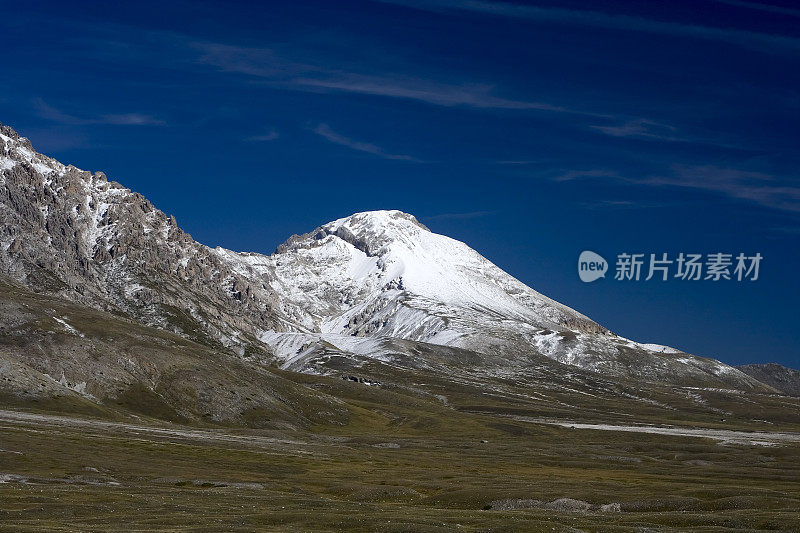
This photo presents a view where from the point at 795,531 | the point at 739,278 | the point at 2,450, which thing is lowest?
the point at 2,450

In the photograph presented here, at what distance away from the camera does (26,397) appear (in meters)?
199

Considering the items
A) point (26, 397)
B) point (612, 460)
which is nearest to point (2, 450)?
point (26, 397)

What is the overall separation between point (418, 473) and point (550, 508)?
1680 inches

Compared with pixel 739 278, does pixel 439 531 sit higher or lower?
lower

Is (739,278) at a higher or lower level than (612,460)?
higher

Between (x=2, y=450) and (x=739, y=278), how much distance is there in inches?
5593

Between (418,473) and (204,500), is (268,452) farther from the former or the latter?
(204,500)

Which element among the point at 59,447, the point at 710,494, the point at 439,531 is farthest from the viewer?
the point at 59,447

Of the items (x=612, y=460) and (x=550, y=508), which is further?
(x=612, y=460)

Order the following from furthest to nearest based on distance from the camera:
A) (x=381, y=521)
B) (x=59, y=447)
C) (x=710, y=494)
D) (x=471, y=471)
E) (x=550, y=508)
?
(x=471, y=471) < (x=59, y=447) < (x=710, y=494) < (x=550, y=508) < (x=381, y=521)

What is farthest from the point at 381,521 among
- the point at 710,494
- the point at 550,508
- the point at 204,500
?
the point at 710,494

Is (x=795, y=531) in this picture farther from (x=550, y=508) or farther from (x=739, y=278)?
(x=739, y=278)

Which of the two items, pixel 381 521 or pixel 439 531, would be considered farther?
pixel 381 521

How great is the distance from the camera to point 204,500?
8750 centimetres
